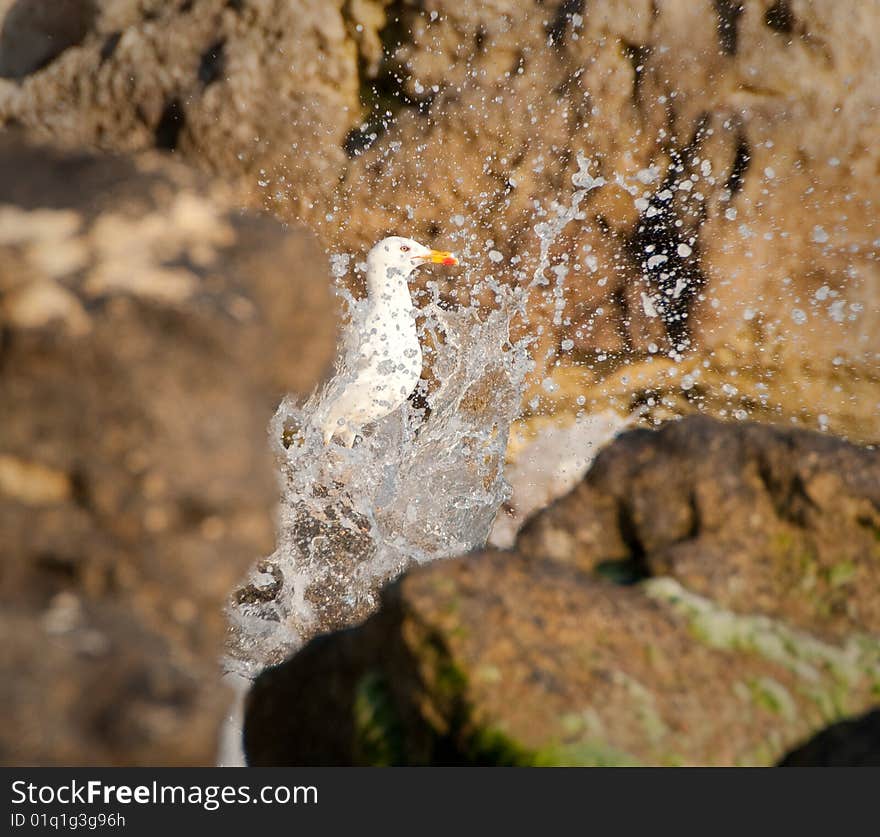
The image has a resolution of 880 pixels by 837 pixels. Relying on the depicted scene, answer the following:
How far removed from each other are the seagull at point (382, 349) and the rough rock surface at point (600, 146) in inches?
14.0

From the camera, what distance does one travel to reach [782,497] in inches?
83.7

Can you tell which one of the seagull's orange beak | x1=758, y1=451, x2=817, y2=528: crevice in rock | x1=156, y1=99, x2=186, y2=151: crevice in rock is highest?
x1=156, y1=99, x2=186, y2=151: crevice in rock

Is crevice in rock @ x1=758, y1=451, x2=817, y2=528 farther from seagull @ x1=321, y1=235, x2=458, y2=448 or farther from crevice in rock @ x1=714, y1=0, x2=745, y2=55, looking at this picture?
crevice in rock @ x1=714, y1=0, x2=745, y2=55

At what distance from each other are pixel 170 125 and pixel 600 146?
1886mm

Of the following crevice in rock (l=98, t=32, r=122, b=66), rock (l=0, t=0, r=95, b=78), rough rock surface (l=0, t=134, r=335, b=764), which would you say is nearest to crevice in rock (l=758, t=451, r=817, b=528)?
rough rock surface (l=0, t=134, r=335, b=764)

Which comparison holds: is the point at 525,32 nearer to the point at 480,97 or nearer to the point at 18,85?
the point at 480,97

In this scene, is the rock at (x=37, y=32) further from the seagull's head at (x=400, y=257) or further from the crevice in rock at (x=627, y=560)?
the crevice in rock at (x=627, y=560)

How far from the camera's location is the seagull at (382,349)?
4.33 m

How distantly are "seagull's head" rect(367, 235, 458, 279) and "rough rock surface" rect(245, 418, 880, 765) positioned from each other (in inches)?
85.3

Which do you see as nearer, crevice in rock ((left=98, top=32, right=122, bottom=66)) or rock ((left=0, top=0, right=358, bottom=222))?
rock ((left=0, top=0, right=358, bottom=222))

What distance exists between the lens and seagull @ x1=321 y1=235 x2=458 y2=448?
433 cm

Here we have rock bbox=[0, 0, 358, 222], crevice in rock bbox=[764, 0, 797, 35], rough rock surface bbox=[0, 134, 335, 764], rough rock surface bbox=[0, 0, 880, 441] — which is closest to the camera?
rough rock surface bbox=[0, 134, 335, 764]

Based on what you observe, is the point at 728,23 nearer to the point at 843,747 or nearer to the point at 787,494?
the point at 787,494

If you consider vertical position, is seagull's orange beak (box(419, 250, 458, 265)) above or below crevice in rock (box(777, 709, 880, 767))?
above
